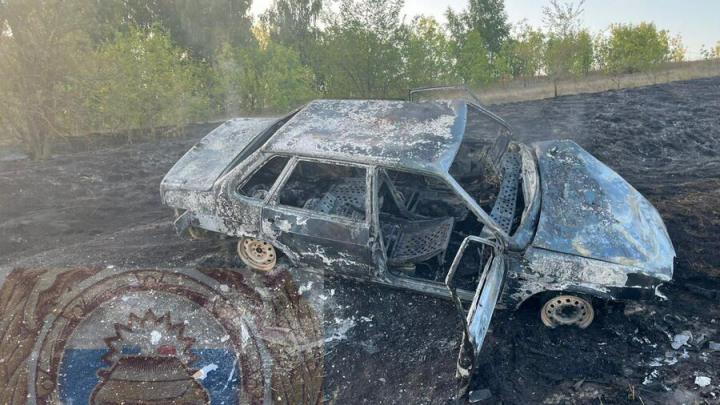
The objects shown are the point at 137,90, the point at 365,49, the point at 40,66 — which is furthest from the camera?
the point at 365,49

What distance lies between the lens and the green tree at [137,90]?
10766mm

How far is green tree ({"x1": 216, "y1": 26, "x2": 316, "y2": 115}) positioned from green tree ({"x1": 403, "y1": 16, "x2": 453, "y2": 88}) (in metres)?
4.19

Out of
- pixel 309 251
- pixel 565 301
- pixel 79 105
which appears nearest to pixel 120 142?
pixel 79 105

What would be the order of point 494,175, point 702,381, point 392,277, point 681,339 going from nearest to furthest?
point 702,381, point 681,339, point 392,277, point 494,175

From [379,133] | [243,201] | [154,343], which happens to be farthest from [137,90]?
[379,133]

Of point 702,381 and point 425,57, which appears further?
point 425,57

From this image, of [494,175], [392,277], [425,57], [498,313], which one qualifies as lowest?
[498,313]

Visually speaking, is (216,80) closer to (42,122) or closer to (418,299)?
(42,122)

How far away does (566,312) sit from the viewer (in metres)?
3.59

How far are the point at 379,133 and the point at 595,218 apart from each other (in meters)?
1.89

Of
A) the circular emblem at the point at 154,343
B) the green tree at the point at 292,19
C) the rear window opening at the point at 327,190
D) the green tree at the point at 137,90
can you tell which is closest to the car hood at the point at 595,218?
the rear window opening at the point at 327,190

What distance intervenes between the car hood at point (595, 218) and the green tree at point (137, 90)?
9985 mm

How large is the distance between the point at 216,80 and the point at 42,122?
24.8 feet

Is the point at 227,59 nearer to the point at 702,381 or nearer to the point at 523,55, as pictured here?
the point at 523,55
